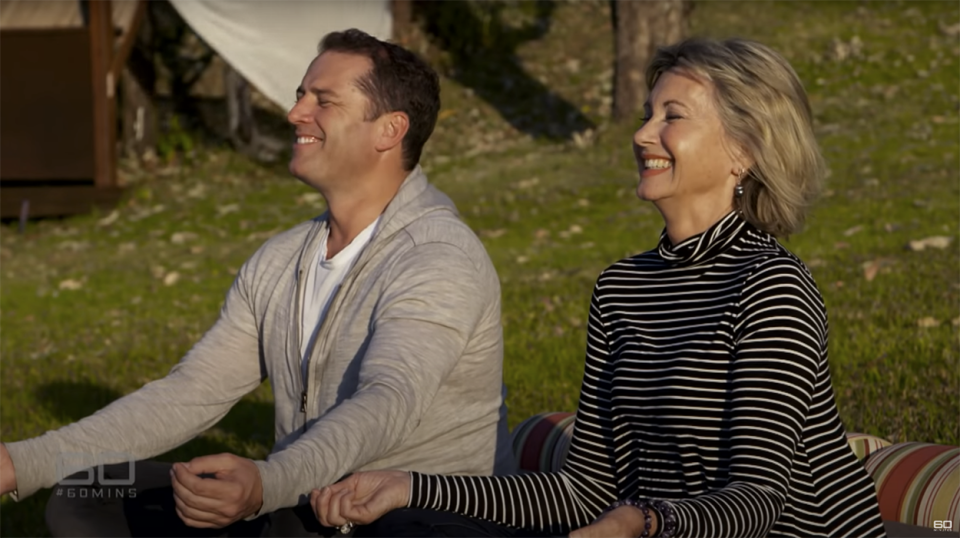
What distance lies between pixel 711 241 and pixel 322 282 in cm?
124

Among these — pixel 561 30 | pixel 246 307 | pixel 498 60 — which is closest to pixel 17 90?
pixel 498 60

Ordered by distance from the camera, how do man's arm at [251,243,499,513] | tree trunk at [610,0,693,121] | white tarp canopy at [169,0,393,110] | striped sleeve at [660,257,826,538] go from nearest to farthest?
1. striped sleeve at [660,257,826,538]
2. man's arm at [251,243,499,513]
3. tree trunk at [610,0,693,121]
4. white tarp canopy at [169,0,393,110]

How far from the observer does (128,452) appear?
12.3 ft

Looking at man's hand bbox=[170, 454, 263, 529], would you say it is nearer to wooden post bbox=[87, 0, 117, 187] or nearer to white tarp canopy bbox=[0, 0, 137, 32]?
wooden post bbox=[87, 0, 117, 187]

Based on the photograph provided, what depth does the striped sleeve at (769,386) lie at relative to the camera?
291cm

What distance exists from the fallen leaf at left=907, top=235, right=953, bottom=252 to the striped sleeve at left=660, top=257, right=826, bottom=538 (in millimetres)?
6987

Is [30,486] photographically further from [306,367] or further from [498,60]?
[498,60]

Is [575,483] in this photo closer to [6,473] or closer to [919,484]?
[919,484]

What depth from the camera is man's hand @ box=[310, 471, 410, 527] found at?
3.03 m

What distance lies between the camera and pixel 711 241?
10.9ft

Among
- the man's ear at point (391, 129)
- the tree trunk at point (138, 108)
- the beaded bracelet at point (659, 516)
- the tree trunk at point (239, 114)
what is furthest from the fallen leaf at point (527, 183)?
the beaded bracelet at point (659, 516)

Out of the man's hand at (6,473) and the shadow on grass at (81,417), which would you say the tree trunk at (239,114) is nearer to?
the shadow on grass at (81,417)

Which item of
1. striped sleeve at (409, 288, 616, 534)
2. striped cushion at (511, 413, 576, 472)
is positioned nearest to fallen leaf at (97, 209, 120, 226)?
striped cushion at (511, 413, 576, 472)

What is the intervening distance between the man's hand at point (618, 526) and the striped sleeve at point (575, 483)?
23.4 inches
